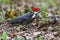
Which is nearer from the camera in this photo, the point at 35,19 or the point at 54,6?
the point at 35,19

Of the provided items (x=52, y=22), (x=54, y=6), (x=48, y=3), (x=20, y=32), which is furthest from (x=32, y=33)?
(x=48, y=3)

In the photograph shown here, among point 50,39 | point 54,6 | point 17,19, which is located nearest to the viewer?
point 50,39

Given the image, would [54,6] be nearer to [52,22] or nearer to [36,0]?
[36,0]

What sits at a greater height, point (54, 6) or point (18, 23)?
point (18, 23)

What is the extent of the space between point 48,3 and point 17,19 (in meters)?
6.32

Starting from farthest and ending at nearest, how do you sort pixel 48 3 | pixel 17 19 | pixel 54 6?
pixel 48 3 → pixel 54 6 → pixel 17 19

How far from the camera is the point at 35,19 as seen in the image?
8.59 meters

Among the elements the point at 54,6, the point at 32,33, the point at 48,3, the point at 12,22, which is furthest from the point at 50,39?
the point at 48,3

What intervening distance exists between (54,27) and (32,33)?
72cm

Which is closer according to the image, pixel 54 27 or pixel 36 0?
pixel 54 27

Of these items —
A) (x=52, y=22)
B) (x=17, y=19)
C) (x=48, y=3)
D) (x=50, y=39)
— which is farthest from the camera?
(x=48, y=3)

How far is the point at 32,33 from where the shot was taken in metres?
7.56

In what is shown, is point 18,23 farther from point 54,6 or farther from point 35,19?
point 54,6

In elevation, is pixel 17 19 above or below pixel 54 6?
above
